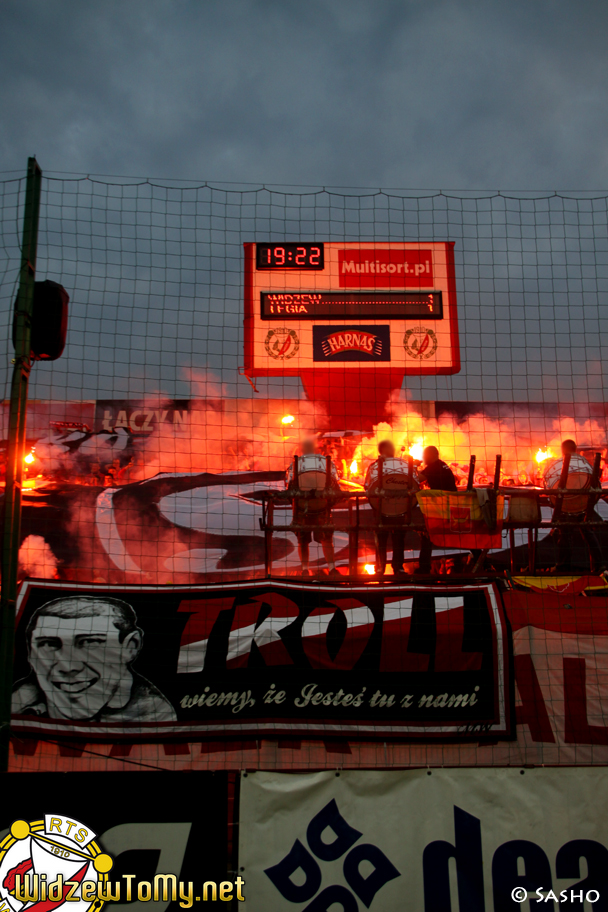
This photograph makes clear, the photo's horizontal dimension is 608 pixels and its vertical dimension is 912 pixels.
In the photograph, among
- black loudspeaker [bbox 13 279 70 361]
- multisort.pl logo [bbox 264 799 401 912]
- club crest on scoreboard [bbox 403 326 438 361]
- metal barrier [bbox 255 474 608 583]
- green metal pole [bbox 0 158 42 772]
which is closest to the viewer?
multisort.pl logo [bbox 264 799 401 912]

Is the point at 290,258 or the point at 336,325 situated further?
the point at 336,325

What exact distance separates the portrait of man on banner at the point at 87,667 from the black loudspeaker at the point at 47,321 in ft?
6.44

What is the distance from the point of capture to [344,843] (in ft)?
10.1

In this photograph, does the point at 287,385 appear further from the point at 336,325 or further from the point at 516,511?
the point at 336,325

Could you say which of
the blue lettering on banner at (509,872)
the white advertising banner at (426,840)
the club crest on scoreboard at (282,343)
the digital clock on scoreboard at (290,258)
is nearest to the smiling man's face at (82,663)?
the white advertising banner at (426,840)

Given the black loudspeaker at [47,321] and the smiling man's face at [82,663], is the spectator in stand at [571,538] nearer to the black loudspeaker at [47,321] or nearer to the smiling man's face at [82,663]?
the smiling man's face at [82,663]

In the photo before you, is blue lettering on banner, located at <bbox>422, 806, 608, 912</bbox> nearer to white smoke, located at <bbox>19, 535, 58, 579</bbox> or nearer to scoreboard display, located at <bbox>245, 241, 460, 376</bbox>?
white smoke, located at <bbox>19, 535, 58, 579</bbox>

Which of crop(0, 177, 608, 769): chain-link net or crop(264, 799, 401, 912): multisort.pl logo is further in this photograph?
crop(0, 177, 608, 769): chain-link net

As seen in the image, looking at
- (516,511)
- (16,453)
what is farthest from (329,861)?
(516,511)

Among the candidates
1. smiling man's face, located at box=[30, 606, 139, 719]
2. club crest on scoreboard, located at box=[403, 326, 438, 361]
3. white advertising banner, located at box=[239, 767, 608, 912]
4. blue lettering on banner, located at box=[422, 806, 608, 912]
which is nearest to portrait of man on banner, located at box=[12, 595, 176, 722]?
smiling man's face, located at box=[30, 606, 139, 719]

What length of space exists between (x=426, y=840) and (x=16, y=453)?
9.65 ft

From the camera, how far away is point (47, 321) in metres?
3.63

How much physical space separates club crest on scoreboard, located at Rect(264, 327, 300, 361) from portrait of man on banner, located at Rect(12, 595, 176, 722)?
8.75 m

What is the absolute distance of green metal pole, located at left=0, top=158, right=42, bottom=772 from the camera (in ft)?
10.6
